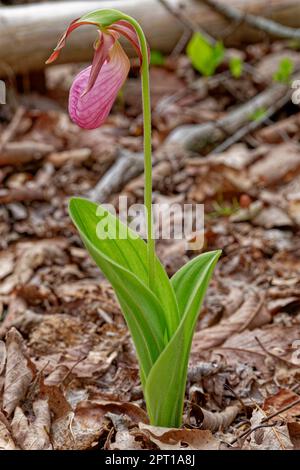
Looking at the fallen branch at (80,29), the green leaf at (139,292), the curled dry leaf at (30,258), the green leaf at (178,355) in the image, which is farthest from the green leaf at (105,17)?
the fallen branch at (80,29)

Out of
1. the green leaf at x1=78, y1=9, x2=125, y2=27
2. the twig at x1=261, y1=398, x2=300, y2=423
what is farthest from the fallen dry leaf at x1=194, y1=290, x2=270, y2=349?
the green leaf at x1=78, y1=9, x2=125, y2=27

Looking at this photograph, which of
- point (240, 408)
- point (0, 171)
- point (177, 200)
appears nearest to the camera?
point (240, 408)

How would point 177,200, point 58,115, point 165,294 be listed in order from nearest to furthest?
point 165,294
point 177,200
point 58,115

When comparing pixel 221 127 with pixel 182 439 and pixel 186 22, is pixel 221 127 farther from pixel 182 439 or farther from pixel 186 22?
pixel 182 439

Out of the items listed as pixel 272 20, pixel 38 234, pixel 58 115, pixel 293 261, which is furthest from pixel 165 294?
pixel 272 20

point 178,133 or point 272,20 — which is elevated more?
point 272,20

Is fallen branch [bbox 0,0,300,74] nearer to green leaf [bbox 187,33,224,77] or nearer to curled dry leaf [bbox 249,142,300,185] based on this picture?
green leaf [bbox 187,33,224,77]

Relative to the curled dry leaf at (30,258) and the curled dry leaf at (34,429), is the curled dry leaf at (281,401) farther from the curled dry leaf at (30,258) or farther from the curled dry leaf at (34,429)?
the curled dry leaf at (30,258)

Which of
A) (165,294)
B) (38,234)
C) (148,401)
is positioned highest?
(165,294)

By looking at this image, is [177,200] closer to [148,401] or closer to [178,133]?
[178,133]
